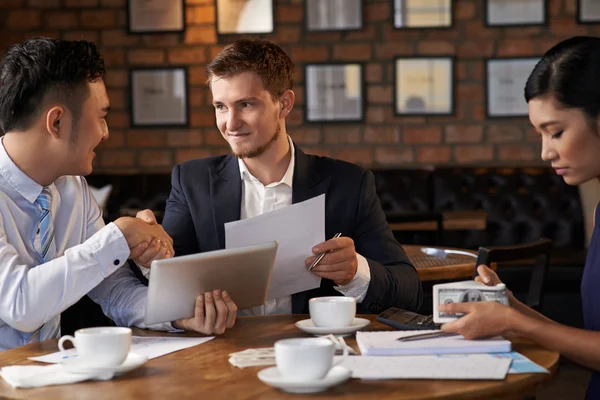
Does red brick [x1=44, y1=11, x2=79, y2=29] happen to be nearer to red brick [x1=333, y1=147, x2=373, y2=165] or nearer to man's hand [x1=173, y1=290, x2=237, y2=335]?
red brick [x1=333, y1=147, x2=373, y2=165]

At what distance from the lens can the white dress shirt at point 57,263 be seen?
5.65 ft

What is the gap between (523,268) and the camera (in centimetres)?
466

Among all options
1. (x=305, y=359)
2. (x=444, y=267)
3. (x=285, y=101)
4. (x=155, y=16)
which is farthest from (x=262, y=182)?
(x=155, y=16)

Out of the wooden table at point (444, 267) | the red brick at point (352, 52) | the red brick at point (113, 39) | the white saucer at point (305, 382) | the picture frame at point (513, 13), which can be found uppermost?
the picture frame at point (513, 13)

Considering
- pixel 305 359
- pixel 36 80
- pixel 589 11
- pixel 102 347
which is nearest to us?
pixel 305 359

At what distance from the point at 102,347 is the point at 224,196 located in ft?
3.31

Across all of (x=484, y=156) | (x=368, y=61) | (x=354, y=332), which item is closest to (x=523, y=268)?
(x=484, y=156)

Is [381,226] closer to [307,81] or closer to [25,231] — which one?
[25,231]

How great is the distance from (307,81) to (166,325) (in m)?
3.63

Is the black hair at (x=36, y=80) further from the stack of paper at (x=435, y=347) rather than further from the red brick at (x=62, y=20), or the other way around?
the red brick at (x=62, y=20)

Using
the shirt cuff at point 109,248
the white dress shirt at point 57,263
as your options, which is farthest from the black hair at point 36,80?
the shirt cuff at point 109,248

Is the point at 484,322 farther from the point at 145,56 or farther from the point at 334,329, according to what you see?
the point at 145,56

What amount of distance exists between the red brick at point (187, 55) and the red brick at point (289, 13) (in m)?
0.53

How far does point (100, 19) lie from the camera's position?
542 centimetres
